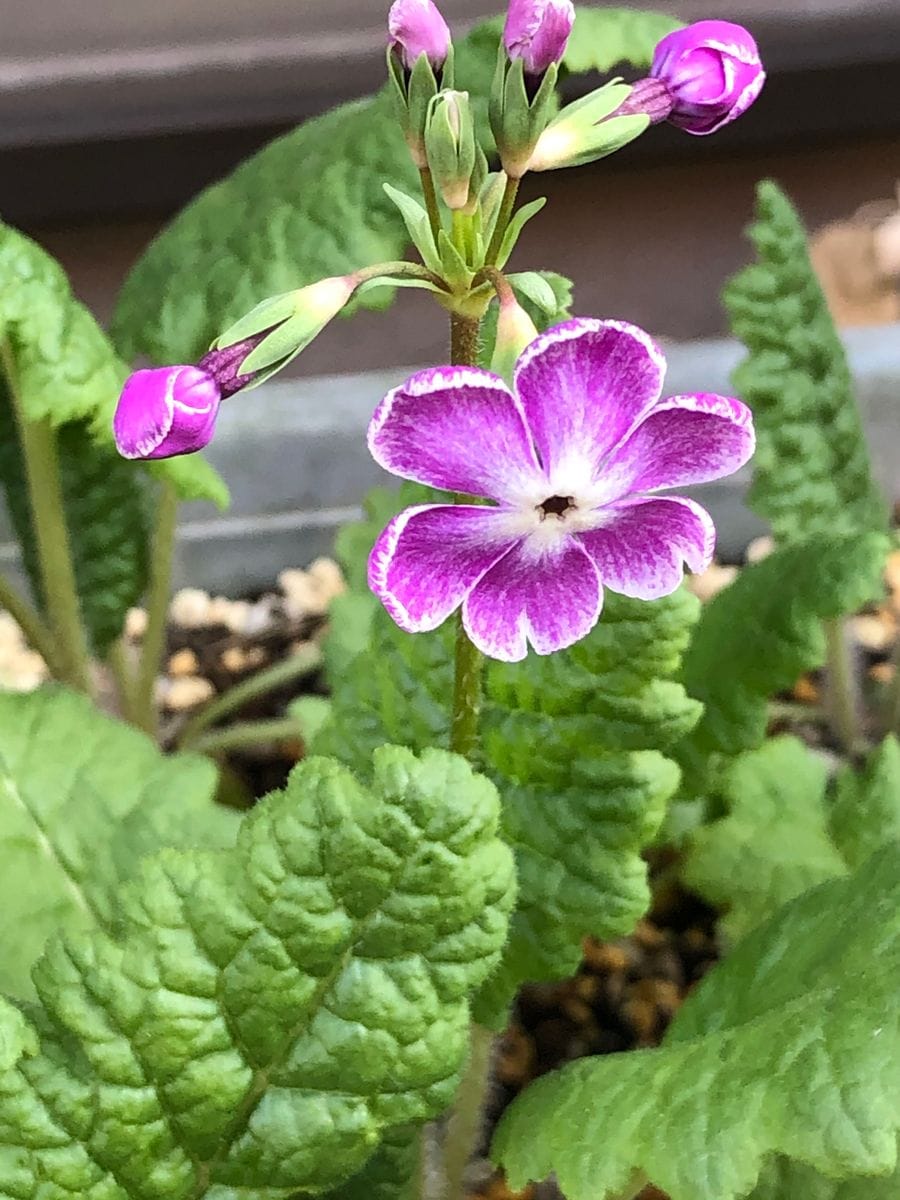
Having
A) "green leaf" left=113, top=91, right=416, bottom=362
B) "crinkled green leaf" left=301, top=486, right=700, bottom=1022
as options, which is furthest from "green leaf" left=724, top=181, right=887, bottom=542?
"crinkled green leaf" left=301, top=486, right=700, bottom=1022

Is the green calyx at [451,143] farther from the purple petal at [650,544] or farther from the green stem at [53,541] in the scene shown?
the green stem at [53,541]

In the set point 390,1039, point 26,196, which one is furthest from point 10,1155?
point 26,196

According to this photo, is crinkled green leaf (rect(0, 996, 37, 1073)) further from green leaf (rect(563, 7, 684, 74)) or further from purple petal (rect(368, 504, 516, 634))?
green leaf (rect(563, 7, 684, 74))

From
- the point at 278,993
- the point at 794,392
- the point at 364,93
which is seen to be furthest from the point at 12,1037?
the point at 364,93

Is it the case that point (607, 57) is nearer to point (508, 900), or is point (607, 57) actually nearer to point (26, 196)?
point (508, 900)

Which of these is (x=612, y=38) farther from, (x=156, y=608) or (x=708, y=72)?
(x=156, y=608)

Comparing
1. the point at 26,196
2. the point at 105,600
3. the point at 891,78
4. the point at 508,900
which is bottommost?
the point at 508,900
